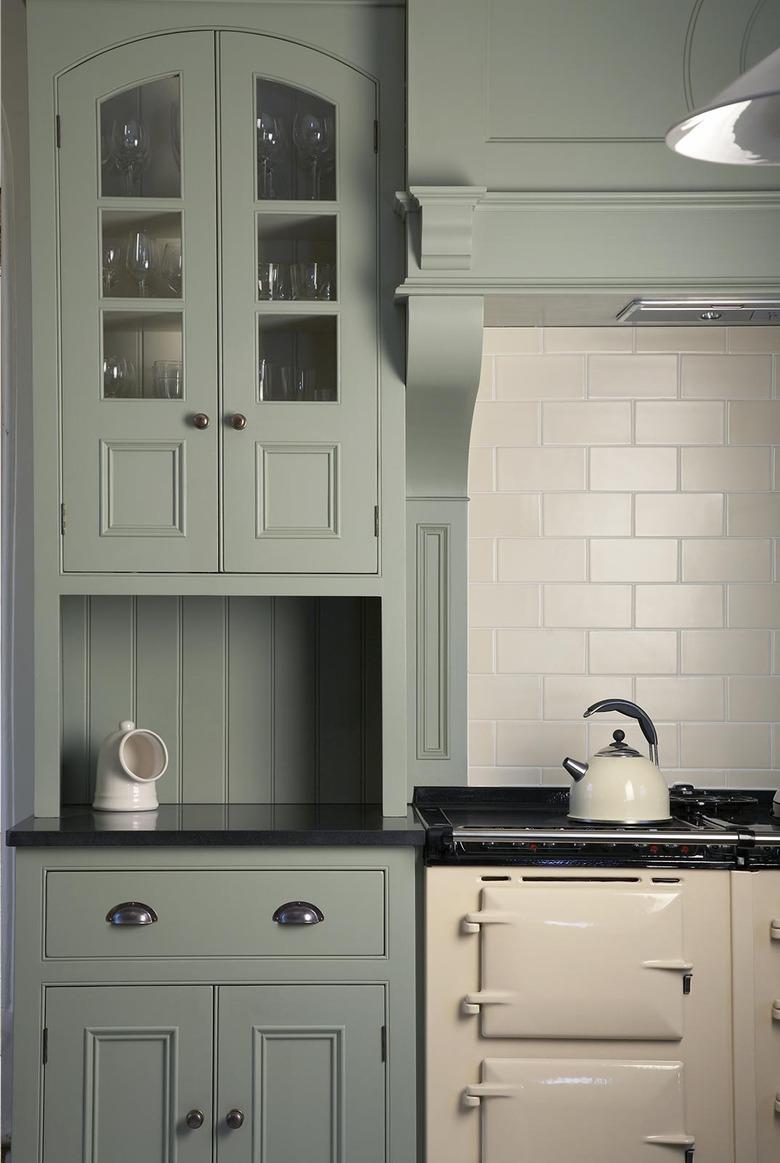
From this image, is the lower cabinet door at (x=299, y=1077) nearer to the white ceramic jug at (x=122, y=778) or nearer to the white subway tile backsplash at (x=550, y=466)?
the white ceramic jug at (x=122, y=778)

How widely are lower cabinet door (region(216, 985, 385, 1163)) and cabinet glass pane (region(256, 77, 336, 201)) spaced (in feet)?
5.33

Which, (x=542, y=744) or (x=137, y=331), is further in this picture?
(x=542, y=744)

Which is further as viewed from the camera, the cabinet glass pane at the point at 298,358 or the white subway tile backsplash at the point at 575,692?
the white subway tile backsplash at the point at 575,692

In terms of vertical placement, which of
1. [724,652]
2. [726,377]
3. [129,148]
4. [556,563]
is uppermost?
[129,148]

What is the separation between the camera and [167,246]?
2436 mm

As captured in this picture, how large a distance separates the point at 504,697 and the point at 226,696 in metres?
0.65

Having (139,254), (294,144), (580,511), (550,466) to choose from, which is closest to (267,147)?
(294,144)

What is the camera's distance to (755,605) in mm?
2736

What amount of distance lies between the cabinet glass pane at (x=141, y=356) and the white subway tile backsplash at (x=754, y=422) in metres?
1.28

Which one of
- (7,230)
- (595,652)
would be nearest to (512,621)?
Answer: (595,652)

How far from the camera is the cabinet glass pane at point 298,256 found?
2439mm

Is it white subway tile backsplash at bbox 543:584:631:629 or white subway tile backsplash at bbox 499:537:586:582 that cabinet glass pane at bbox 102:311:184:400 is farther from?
white subway tile backsplash at bbox 543:584:631:629

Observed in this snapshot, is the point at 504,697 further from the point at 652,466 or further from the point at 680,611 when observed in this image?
the point at 652,466

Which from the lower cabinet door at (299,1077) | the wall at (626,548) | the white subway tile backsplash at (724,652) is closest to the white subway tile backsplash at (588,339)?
the wall at (626,548)
